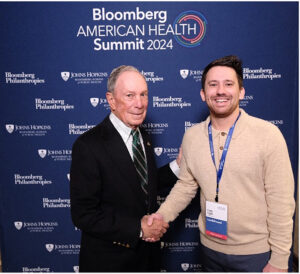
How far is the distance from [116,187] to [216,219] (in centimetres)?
66

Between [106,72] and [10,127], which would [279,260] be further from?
[10,127]

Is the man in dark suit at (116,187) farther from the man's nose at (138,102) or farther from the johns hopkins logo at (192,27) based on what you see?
the johns hopkins logo at (192,27)

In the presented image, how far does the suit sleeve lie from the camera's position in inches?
65.0

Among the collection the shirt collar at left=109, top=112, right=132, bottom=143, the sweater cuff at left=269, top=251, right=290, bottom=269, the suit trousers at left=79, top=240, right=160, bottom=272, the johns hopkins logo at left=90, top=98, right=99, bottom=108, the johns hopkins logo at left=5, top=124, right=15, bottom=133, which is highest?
the johns hopkins logo at left=90, top=98, right=99, bottom=108

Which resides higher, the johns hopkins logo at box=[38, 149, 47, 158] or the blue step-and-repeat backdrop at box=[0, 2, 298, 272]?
the blue step-and-repeat backdrop at box=[0, 2, 298, 272]

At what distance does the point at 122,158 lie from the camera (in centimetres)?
170

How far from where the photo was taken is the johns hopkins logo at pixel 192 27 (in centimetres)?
242

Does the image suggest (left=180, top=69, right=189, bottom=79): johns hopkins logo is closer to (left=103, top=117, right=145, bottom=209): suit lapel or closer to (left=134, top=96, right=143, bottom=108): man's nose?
(left=134, top=96, right=143, bottom=108): man's nose

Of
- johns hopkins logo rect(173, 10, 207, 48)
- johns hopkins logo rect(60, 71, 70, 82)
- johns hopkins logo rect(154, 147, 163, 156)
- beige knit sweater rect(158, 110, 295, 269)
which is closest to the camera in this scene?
beige knit sweater rect(158, 110, 295, 269)

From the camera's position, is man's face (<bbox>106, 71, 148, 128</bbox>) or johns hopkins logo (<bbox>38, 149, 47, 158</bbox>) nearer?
man's face (<bbox>106, 71, 148, 128</bbox>)

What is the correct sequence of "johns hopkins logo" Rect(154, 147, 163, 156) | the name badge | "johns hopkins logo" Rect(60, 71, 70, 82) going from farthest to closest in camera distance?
1. "johns hopkins logo" Rect(154, 147, 163, 156)
2. "johns hopkins logo" Rect(60, 71, 70, 82)
3. the name badge

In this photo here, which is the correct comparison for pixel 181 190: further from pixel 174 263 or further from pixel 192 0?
pixel 192 0

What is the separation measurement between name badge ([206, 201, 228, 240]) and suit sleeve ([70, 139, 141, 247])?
46cm

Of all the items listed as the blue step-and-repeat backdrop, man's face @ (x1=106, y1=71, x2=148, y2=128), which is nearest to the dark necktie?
man's face @ (x1=106, y1=71, x2=148, y2=128)
